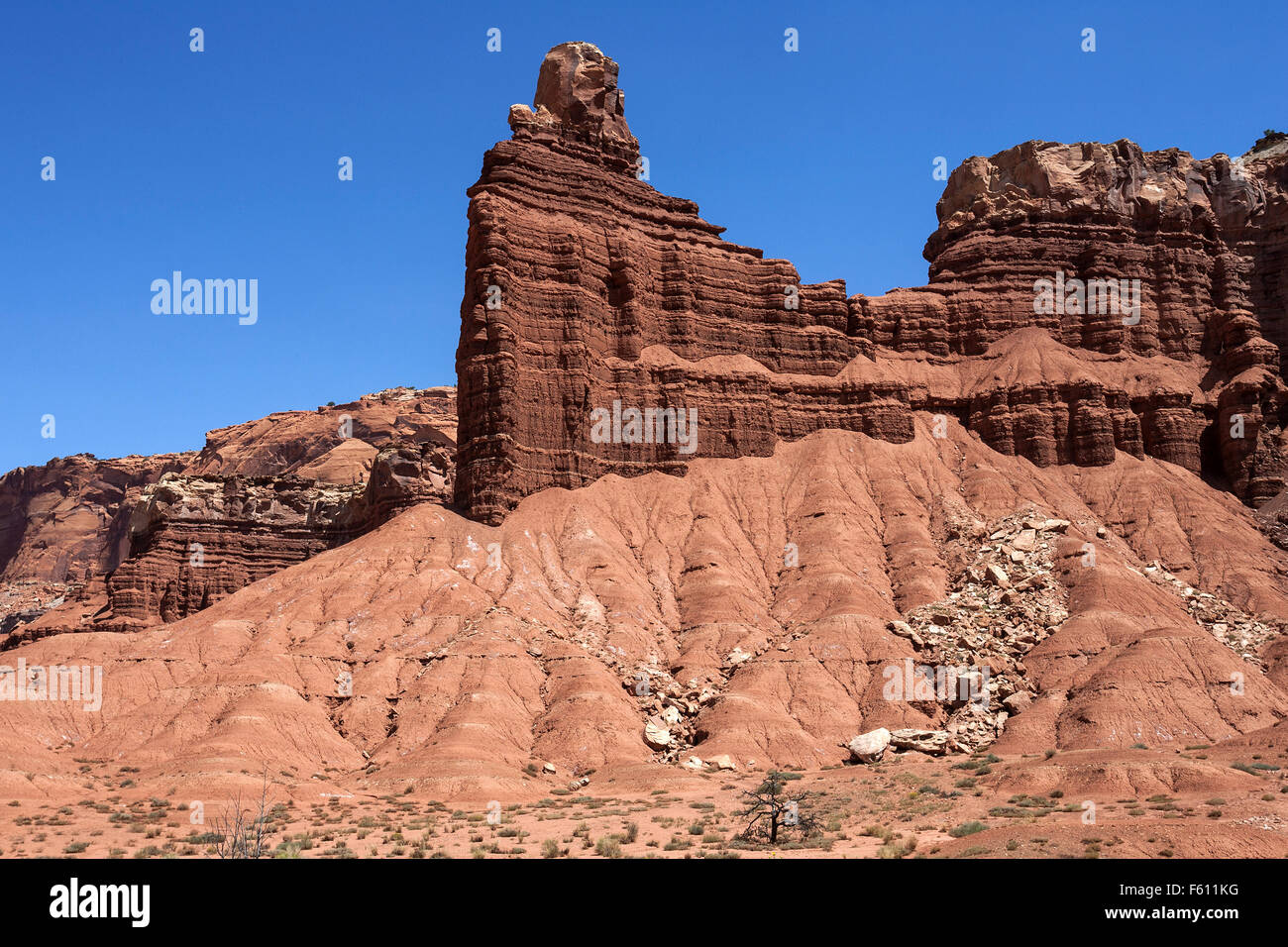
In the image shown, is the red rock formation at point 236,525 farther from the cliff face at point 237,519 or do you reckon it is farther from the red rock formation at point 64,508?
the red rock formation at point 64,508

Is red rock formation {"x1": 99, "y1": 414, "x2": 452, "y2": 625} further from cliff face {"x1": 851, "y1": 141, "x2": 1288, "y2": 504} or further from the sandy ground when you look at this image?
cliff face {"x1": 851, "y1": 141, "x2": 1288, "y2": 504}

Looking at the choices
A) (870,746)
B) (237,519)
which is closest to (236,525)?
(237,519)

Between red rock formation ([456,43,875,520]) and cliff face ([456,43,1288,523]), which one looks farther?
cliff face ([456,43,1288,523])

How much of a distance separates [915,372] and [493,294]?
33.4m

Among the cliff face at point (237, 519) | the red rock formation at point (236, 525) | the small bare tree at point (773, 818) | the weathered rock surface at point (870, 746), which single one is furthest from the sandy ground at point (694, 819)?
the cliff face at point (237, 519)

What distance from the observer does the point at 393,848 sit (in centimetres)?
3052

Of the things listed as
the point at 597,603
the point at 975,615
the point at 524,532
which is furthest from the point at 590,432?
the point at 975,615

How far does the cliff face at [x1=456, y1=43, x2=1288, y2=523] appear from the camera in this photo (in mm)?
70500

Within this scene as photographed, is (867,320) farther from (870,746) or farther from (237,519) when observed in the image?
(237,519)

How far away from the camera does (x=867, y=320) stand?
8494cm

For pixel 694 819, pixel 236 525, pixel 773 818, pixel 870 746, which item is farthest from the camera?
pixel 236 525

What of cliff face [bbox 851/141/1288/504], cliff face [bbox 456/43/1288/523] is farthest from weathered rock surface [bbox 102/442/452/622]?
cliff face [bbox 851/141/1288/504]

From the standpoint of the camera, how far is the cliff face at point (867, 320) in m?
70.5
